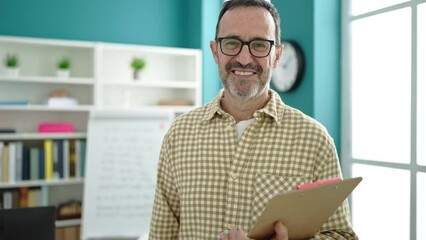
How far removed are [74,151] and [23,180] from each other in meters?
0.46

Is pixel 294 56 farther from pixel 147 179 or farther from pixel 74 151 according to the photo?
pixel 74 151

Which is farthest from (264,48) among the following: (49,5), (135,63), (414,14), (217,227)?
(49,5)

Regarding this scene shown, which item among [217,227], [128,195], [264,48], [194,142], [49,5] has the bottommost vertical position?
[128,195]

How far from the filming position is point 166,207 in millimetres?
1352

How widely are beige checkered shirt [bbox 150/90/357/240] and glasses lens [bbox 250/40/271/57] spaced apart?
0.16 metres

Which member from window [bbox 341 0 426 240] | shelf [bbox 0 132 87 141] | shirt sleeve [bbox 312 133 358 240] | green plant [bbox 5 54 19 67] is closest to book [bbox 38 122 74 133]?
shelf [bbox 0 132 87 141]

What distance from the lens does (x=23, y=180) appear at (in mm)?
3457

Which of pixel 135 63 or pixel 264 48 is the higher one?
pixel 135 63

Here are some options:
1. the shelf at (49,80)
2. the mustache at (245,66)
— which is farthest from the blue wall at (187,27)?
the mustache at (245,66)

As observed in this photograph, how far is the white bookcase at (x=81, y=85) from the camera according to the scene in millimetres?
3549

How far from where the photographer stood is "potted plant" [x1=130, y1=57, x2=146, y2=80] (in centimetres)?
388

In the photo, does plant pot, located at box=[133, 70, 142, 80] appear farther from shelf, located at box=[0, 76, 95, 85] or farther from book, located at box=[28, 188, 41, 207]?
book, located at box=[28, 188, 41, 207]

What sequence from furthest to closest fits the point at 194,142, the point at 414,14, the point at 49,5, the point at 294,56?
the point at 49,5 → the point at 294,56 → the point at 414,14 → the point at 194,142

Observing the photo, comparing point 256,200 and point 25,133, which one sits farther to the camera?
point 25,133
